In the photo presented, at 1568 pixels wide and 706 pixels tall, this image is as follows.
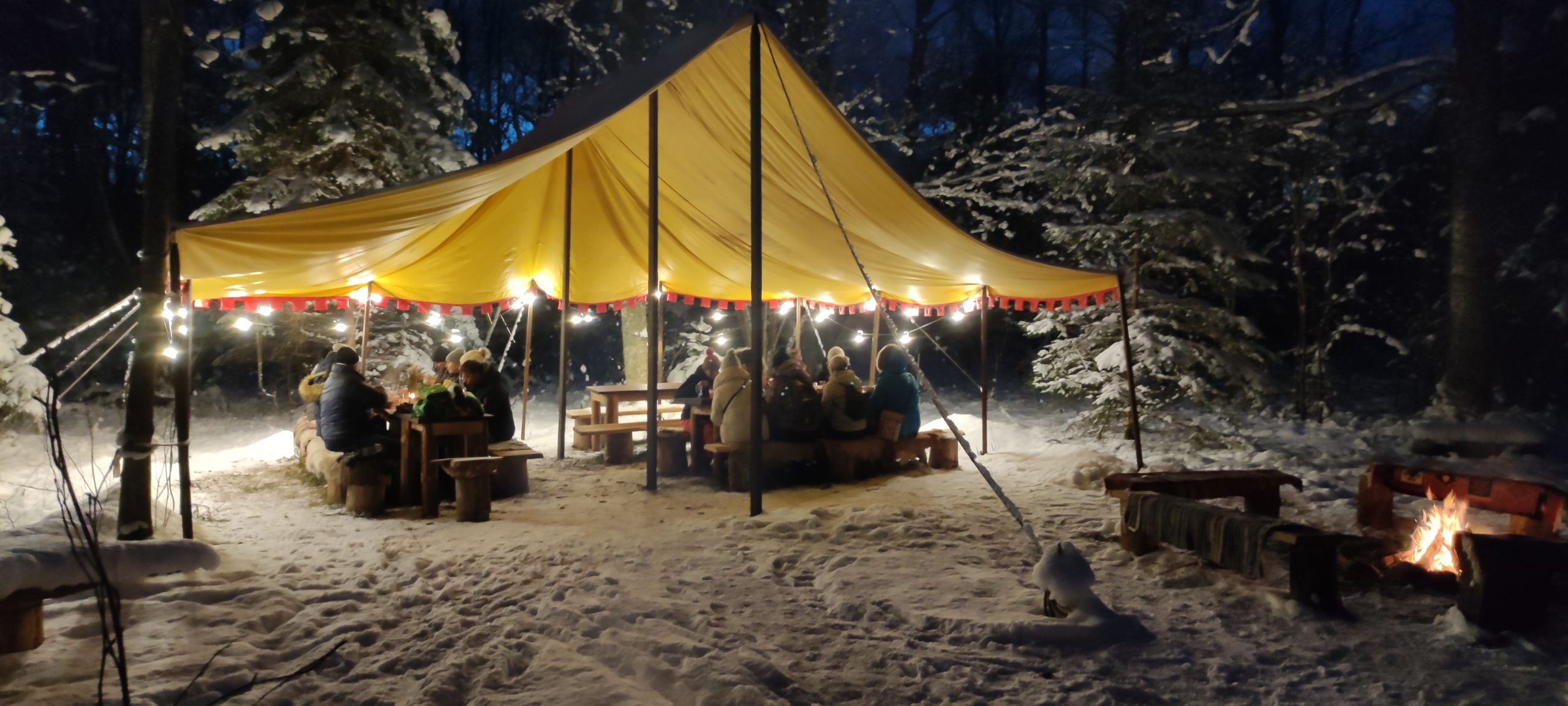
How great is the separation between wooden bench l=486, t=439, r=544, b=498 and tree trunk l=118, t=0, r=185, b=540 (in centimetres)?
239

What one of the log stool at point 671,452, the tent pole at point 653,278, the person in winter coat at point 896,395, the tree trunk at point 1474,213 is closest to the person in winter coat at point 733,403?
the tent pole at point 653,278

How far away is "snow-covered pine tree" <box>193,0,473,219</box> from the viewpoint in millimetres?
10352

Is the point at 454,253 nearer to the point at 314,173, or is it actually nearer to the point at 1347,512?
the point at 314,173

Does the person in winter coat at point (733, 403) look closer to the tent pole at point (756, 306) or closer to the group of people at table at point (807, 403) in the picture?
the group of people at table at point (807, 403)

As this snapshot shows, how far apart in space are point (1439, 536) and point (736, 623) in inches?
164

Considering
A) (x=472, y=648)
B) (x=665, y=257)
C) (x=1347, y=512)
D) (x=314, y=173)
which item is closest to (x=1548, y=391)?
(x=1347, y=512)

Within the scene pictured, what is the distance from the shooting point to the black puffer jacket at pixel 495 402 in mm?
7207

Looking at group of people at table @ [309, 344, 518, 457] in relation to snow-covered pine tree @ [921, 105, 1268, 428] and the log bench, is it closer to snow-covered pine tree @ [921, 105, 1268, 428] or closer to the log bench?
the log bench

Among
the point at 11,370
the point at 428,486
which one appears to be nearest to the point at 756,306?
the point at 428,486

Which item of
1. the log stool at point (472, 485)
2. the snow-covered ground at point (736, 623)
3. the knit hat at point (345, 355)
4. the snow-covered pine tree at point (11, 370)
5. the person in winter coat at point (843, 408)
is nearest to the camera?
the snow-covered ground at point (736, 623)

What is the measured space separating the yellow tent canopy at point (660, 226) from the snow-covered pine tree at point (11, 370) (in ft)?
4.88

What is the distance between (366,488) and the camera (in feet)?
19.0

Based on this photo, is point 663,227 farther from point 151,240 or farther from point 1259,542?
point 1259,542

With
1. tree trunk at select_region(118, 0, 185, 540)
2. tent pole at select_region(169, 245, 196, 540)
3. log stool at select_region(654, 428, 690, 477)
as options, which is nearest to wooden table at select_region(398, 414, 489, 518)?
tent pole at select_region(169, 245, 196, 540)
